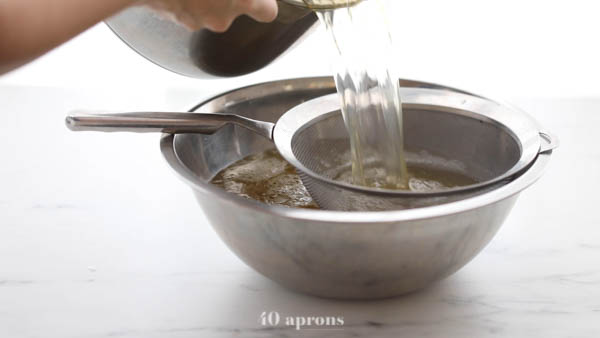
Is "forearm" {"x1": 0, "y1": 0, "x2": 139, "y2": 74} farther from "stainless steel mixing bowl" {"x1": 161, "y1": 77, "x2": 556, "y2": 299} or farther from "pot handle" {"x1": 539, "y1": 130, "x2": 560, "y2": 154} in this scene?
"pot handle" {"x1": 539, "y1": 130, "x2": 560, "y2": 154}

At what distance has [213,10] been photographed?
43.7 inches

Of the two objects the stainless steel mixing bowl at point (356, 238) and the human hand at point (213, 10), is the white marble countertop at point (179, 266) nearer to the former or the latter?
the stainless steel mixing bowl at point (356, 238)

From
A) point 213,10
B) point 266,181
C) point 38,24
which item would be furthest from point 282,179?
point 38,24

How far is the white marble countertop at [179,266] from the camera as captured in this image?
107 cm

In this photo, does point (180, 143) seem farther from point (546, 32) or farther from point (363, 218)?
point (546, 32)

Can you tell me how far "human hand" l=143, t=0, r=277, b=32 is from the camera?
42.8 inches

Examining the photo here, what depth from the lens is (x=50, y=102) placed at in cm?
179

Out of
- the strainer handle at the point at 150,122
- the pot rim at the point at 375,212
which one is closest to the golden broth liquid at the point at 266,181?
the strainer handle at the point at 150,122

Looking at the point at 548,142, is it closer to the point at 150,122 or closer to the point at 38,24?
the point at 150,122

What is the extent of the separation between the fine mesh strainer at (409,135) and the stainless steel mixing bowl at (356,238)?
0.21 ft

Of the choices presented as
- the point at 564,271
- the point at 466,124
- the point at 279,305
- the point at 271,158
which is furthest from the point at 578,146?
the point at 279,305

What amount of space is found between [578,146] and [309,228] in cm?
89

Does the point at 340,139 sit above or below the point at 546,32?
below

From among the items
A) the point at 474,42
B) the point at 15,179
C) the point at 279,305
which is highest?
the point at 474,42
